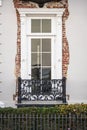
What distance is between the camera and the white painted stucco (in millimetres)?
18969

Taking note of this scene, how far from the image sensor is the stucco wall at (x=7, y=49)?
62.2 feet

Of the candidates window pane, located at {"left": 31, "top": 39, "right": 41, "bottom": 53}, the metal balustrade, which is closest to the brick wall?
window pane, located at {"left": 31, "top": 39, "right": 41, "bottom": 53}

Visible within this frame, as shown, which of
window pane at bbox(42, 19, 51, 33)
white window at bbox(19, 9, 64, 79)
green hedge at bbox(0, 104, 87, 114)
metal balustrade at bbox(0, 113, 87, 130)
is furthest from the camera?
window pane at bbox(42, 19, 51, 33)

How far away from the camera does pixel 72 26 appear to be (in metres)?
19.1

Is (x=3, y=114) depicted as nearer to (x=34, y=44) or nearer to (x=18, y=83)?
(x=18, y=83)

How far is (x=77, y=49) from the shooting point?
1909cm

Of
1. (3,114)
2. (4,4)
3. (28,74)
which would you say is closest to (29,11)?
(4,4)

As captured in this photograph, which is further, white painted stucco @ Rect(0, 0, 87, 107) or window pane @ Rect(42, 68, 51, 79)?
window pane @ Rect(42, 68, 51, 79)

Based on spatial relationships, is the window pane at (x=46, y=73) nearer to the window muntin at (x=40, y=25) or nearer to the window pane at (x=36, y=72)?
the window pane at (x=36, y=72)

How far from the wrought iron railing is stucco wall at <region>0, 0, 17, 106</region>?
616 millimetres

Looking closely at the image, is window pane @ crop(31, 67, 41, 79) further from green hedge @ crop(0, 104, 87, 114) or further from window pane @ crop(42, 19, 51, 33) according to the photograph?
green hedge @ crop(0, 104, 87, 114)

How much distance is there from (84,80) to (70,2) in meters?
2.77

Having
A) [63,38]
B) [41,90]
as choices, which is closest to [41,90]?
[41,90]

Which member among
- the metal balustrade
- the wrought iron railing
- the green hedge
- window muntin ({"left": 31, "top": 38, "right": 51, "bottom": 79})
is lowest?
the metal balustrade
